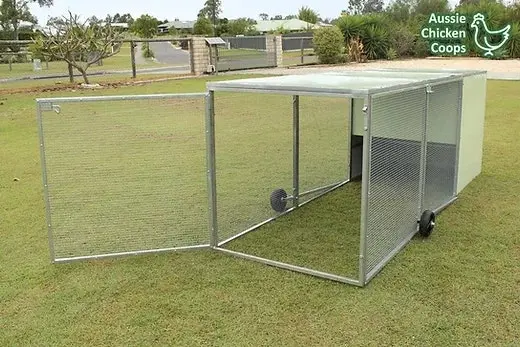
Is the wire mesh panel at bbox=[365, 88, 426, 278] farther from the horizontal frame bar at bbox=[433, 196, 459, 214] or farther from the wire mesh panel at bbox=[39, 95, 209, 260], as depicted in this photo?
the wire mesh panel at bbox=[39, 95, 209, 260]

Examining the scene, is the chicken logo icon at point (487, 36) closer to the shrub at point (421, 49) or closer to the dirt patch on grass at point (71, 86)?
the shrub at point (421, 49)

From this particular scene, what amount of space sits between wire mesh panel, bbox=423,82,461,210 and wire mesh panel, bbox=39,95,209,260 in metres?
1.97

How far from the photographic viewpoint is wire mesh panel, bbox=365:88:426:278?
145 inches

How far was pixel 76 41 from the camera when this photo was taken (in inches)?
655

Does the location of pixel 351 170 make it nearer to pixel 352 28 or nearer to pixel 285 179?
pixel 285 179

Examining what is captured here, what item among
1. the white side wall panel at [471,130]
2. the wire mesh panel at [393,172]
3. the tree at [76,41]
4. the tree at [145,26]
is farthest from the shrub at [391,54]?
the tree at [145,26]

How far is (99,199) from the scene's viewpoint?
5.35m

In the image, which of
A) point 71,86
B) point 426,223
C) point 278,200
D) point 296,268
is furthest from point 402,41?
point 296,268

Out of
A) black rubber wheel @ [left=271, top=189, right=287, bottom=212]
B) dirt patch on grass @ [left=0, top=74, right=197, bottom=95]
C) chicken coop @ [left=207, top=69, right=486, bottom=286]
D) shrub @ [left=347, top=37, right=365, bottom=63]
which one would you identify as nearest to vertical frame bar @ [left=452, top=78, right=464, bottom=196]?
chicken coop @ [left=207, top=69, right=486, bottom=286]

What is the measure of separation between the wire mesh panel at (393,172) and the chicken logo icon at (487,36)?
81.6ft

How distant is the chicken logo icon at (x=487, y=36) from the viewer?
27.1 m

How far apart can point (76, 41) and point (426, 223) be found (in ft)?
48.0

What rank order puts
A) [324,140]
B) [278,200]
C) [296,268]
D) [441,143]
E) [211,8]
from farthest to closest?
[211,8] < [324,140] < [278,200] < [441,143] < [296,268]

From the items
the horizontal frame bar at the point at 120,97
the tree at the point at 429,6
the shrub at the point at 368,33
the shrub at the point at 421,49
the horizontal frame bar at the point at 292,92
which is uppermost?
the tree at the point at 429,6
